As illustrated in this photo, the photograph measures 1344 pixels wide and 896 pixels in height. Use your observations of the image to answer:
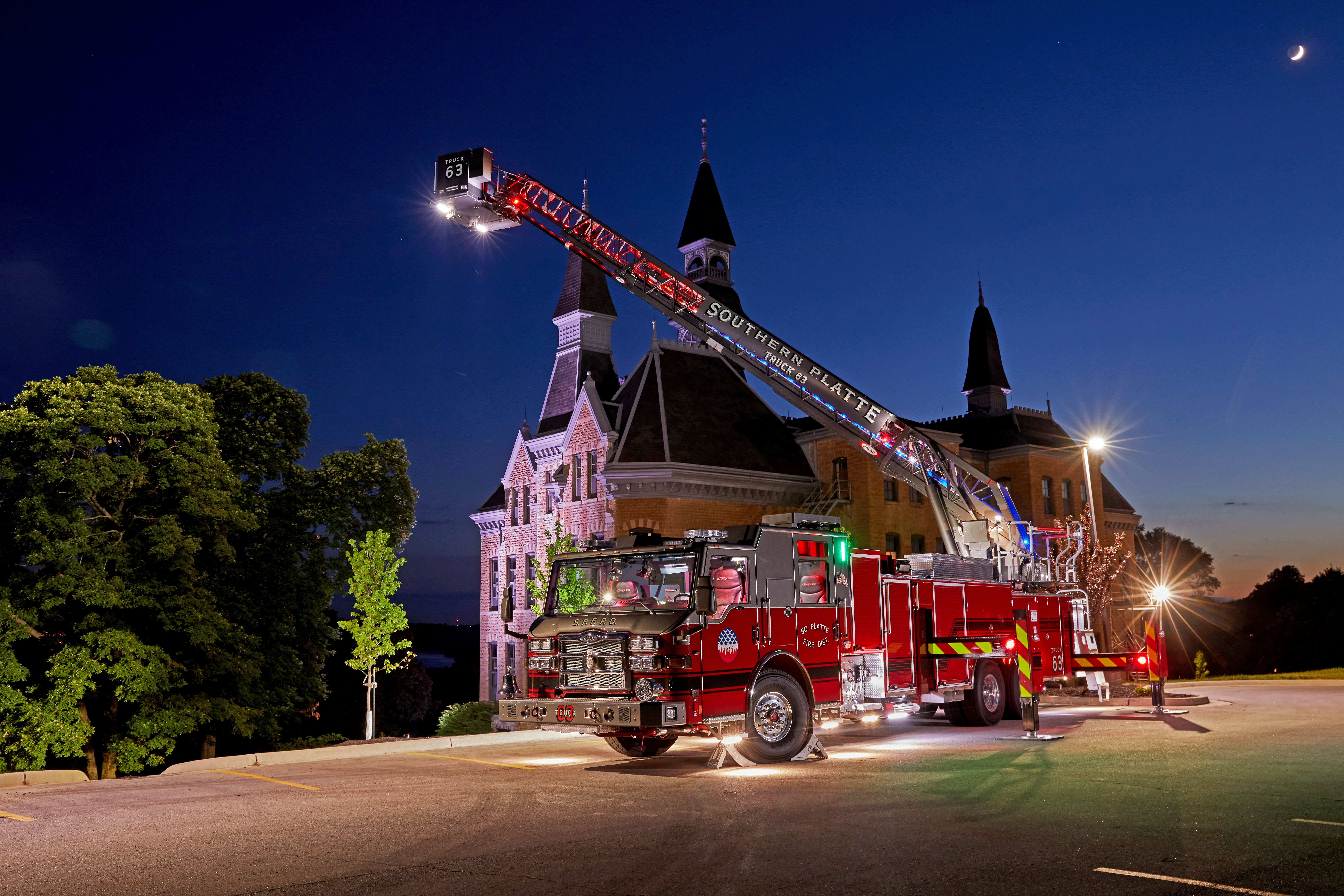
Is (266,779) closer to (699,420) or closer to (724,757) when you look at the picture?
(724,757)

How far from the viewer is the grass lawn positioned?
35906mm

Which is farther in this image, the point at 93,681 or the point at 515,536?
the point at 515,536

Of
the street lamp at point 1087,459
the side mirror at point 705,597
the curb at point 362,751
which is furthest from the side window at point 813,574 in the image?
the street lamp at point 1087,459

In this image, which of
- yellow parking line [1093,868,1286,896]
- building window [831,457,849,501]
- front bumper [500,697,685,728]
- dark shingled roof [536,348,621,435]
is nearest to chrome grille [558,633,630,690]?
front bumper [500,697,685,728]

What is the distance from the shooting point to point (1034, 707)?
1644cm

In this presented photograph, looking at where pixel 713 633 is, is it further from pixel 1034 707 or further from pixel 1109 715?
pixel 1109 715

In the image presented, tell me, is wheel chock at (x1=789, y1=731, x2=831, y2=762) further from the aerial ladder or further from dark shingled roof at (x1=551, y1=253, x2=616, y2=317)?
dark shingled roof at (x1=551, y1=253, x2=616, y2=317)

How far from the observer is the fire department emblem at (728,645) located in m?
13.2

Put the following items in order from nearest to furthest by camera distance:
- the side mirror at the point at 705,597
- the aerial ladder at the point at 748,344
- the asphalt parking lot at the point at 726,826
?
the asphalt parking lot at the point at 726,826
the side mirror at the point at 705,597
the aerial ladder at the point at 748,344

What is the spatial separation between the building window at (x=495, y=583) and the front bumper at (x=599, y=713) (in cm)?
3748

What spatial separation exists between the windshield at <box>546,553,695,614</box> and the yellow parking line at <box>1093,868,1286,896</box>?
6579mm

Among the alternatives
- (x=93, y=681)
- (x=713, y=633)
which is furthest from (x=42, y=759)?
(x=713, y=633)

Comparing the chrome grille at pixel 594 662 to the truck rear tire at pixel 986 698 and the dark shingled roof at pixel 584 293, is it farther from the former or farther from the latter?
the dark shingled roof at pixel 584 293

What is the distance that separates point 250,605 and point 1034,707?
23.7 metres
